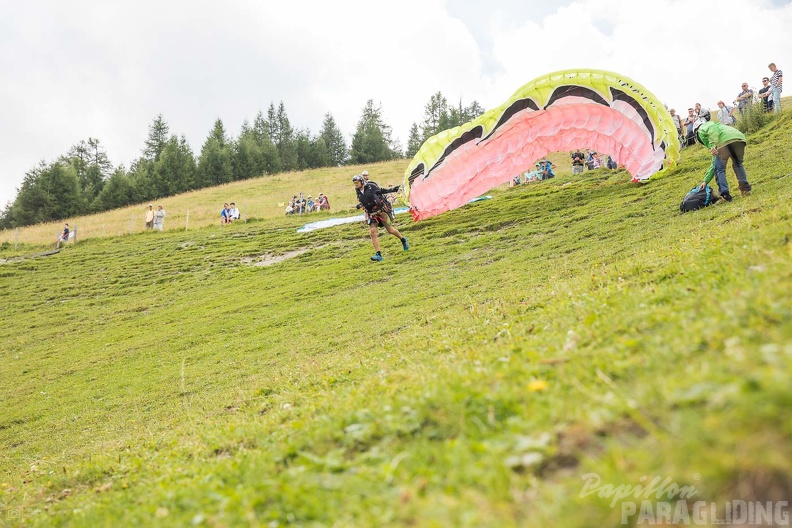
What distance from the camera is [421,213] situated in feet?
74.7

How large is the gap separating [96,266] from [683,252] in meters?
28.8

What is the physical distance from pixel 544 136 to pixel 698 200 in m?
9.10

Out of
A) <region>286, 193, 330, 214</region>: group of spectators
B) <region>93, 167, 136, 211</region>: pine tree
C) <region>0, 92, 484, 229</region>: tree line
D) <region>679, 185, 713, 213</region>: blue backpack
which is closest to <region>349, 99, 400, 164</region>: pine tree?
<region>0, 92, 484, 229</region>: tree line

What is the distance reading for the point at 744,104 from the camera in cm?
2594

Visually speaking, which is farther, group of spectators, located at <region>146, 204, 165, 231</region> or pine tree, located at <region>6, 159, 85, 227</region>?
pine tree, located at <region>6, 159, 85, 227</region>

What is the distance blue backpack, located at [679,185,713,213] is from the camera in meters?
13.2

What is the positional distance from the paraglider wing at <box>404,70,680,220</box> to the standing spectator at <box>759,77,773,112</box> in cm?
826

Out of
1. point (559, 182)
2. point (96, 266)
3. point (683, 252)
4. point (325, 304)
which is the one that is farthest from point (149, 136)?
point (683, 252)

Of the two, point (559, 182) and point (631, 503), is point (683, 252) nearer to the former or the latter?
point (631, 503)

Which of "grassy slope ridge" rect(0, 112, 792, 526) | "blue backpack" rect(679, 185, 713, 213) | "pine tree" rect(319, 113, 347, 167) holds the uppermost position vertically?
"pine tree" rect(319, 113, 347, 167)

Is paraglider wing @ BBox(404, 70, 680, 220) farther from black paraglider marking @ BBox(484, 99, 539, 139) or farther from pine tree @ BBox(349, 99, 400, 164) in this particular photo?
pine tree @ BBox(349, 99, 400, 164)

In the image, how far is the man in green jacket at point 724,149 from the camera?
39.6ft

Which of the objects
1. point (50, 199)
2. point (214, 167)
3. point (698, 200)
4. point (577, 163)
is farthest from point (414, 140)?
point (698, 200)

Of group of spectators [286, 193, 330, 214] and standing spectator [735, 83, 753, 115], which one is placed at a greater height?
standing spectator [735, 83, 753, 115]
